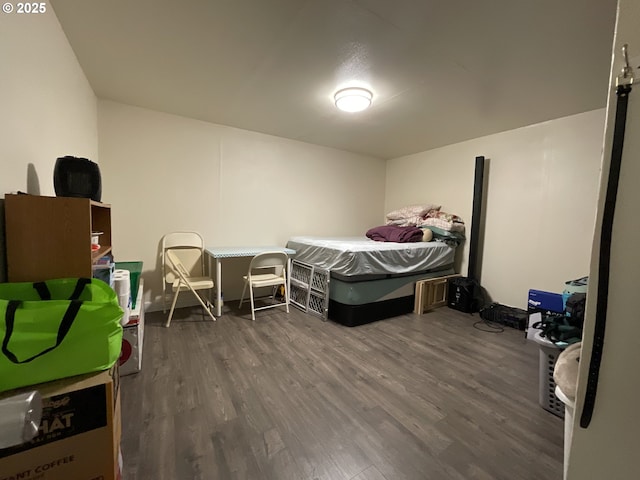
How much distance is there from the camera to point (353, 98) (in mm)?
2346

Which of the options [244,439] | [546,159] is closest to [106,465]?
[244,439]

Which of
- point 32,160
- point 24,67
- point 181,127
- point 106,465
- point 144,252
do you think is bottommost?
point 106,465

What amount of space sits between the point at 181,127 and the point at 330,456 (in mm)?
3373

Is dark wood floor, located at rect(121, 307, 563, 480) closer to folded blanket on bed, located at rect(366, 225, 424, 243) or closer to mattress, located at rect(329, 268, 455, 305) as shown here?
mattress, located at rect(329, 268, 455, 305)

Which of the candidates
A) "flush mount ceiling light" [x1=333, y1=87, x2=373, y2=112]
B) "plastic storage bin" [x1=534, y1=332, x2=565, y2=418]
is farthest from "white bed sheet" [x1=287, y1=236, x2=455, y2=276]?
"plastic storage bin" [x1=534, y1=332, x2=565, y2=418]

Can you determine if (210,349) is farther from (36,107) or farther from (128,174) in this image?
(128,174)

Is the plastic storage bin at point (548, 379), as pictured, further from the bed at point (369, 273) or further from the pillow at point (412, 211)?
the pillow at point (412, 211)

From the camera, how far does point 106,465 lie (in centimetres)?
86

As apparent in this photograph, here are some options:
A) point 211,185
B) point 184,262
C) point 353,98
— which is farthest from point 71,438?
point 211,185

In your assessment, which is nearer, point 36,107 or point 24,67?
point 24,67

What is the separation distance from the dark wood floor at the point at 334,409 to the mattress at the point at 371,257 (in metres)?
0.69

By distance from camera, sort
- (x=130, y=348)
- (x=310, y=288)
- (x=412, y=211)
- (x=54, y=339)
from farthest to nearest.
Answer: (x=412, y=211), (x=310, y=288), (x=130, y=348), (x=54, y=339)

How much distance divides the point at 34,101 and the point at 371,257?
2681 millimetres

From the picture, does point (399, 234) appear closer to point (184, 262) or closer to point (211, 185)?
point (211, 185)
